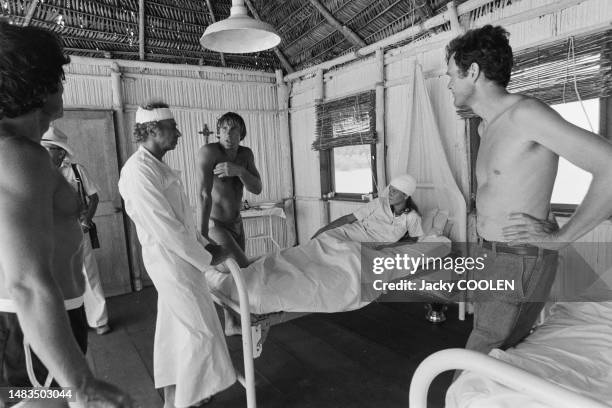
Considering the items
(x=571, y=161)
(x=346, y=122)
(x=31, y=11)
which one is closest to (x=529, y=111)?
(x=571, y=161)

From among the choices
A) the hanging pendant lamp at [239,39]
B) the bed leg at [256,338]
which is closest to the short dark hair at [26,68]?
the hanging pendant lamp at [239,39]

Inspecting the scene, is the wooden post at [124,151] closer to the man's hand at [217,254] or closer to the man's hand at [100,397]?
the man's hand at [217,254]

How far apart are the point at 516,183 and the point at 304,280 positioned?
4.45ft

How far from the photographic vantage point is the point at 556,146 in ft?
3.93

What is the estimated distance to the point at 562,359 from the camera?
129cm

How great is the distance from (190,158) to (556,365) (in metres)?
4.14

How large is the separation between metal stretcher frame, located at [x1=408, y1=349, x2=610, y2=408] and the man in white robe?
1237 millimetres

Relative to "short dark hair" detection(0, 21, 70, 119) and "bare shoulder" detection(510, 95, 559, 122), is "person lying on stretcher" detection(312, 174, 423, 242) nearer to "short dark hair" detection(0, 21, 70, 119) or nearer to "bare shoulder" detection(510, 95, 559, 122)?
"bare shoulder" detection(510, 95, 559, 122)

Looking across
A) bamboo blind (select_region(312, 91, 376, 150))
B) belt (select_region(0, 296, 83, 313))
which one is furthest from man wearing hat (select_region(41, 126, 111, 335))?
bamboo blind (select_region(312, 91, 376, 150))

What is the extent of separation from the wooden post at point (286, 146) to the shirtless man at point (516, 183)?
373 centimetres

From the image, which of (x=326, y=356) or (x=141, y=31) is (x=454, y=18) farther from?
(x=141, y=31)

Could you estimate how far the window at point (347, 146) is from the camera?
3941 millimetres

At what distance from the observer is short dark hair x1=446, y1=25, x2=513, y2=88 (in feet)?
4.66

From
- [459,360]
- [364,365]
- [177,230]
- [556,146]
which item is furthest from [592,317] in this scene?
[177,230]
